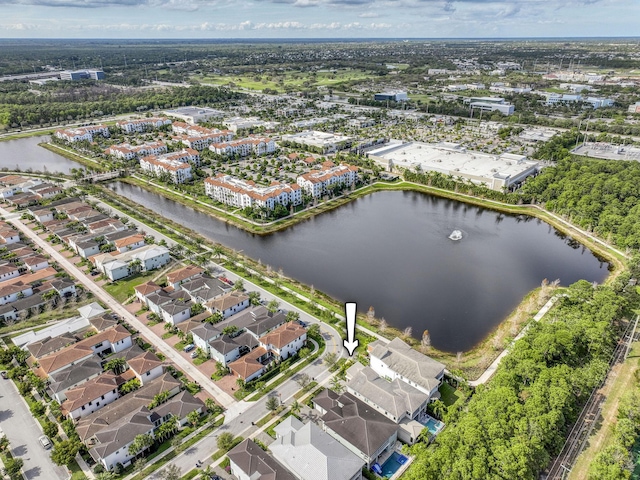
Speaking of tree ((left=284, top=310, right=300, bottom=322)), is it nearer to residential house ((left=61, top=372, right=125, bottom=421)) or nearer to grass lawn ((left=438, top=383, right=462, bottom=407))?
grass lawn ((left=438, top=383, right=462, bottom=407))

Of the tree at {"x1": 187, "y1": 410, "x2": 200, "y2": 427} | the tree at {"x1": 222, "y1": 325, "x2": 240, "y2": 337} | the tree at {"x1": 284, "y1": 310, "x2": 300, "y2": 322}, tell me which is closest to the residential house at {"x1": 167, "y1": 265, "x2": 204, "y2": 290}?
the tree at {"x1": 222, "y1": 325, "x2": 240, "y2": 337}

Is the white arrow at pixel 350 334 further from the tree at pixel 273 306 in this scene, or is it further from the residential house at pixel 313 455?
the residential house at pixel 313 455

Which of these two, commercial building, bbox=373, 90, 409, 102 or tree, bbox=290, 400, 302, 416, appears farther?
commercial building, bbox=373, 90, 409, 102

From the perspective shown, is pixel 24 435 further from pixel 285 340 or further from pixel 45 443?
pixel 285 340

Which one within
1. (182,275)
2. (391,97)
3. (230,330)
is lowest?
(230,330)

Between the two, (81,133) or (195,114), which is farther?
(195,114)

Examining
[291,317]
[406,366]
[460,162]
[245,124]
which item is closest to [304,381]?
[291,317]
